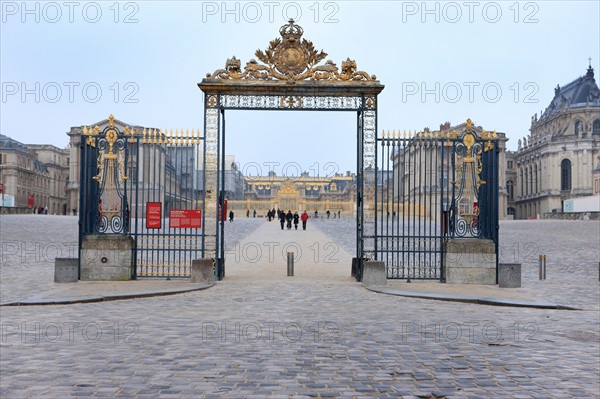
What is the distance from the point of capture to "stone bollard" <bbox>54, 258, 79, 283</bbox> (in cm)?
1435

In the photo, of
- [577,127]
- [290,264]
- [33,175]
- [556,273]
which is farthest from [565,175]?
[290,264]

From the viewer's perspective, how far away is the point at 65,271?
567 inches

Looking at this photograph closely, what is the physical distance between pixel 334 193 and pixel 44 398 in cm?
9914

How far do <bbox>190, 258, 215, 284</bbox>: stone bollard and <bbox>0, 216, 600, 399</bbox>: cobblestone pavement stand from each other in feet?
3.78

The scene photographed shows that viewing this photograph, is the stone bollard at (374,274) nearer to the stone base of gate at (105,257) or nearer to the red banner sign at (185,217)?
the red banner sign at (185,217)

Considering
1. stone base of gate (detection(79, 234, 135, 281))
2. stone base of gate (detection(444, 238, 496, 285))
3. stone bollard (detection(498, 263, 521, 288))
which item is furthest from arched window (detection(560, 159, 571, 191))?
stone base of gate (detection(79, 234, 135, 281))

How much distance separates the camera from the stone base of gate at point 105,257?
48.0 feet

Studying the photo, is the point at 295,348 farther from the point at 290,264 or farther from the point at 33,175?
the point at 33,175

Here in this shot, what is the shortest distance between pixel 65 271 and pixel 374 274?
6734 mm

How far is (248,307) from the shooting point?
35.5 ft

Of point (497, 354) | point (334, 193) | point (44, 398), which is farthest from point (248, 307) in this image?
point (334, 193)

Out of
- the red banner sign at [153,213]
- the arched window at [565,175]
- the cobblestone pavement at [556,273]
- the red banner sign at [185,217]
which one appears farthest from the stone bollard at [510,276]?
the arched window at [565,175]

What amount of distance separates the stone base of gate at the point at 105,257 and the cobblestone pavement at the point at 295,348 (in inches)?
67.6

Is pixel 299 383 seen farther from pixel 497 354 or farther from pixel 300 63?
pixel 300 63
